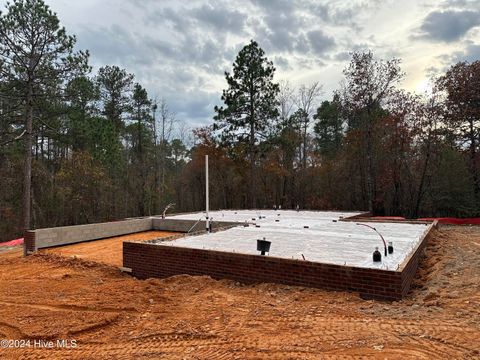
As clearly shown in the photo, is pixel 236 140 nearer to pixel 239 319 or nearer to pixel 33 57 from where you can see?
pixel 33 57

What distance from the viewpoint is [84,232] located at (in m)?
10.7

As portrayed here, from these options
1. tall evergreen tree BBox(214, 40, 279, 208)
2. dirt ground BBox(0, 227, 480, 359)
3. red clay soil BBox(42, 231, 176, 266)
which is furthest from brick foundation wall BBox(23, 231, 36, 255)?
tall evergreen tree BBox(214, 40, 279, 208)

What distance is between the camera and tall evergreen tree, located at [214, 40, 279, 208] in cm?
2098

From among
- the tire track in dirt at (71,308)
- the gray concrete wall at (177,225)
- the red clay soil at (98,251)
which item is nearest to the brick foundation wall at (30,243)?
the red clay soil at (98,251)

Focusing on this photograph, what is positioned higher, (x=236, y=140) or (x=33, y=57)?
(x=33, y=57)

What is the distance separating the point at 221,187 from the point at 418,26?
17901 millimetres

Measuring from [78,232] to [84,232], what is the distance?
0.23 m

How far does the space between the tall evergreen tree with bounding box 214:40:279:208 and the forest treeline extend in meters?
0.07

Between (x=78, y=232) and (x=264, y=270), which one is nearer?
(x=264, y=270)

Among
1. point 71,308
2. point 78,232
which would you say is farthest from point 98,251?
point 71,308

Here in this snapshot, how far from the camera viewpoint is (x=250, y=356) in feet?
9.49

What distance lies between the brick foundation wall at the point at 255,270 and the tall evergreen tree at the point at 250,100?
14859 millimetres

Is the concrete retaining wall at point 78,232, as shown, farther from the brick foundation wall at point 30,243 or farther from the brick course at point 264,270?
the brick course at point 264,270

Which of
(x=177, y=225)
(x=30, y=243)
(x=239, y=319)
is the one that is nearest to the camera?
(x=239, y=319)
